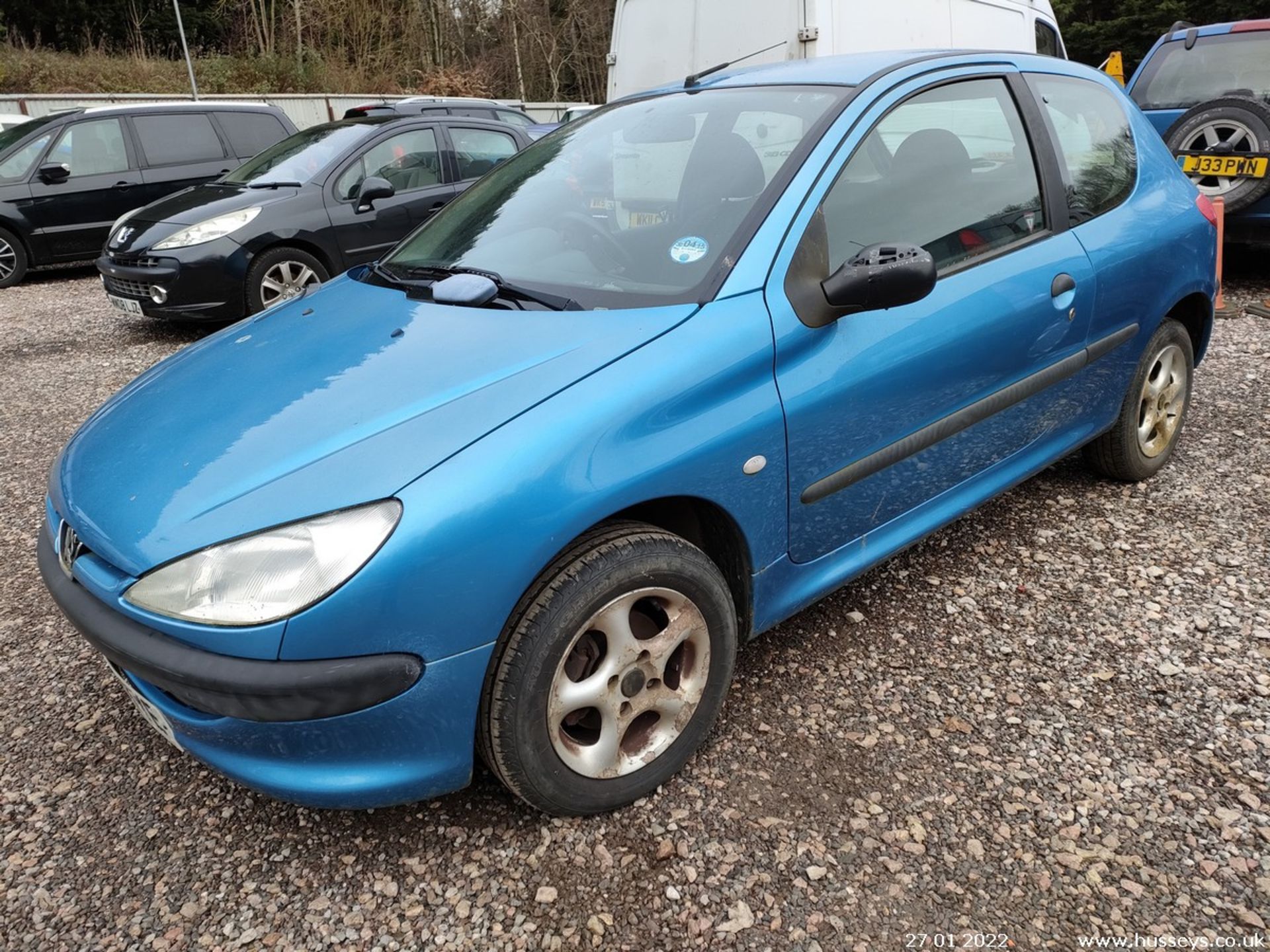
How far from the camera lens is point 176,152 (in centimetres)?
914

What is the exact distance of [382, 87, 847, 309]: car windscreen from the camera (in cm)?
228

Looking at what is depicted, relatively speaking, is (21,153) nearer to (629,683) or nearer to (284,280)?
(284,280)

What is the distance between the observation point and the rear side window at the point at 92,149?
8.74 metres

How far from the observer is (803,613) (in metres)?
2.86

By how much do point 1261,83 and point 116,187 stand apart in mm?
9722

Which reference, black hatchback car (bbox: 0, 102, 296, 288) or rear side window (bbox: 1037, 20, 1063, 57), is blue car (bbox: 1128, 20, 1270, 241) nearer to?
rear side window (bbox: 1037, 20, 1063, 57)

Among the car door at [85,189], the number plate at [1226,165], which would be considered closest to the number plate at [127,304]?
the car door at [85,189]

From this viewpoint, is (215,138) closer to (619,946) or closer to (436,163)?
(436,163)

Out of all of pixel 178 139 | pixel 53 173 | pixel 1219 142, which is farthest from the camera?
pixel 178 139

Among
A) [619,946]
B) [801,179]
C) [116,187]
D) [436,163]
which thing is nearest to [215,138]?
[116,187]

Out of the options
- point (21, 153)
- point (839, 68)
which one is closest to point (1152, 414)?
point (839, 68)

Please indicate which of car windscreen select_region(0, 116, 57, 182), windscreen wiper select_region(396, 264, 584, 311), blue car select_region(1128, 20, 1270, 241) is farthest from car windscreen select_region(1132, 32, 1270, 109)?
car windscreen select_region(0, 116, 57, 182)

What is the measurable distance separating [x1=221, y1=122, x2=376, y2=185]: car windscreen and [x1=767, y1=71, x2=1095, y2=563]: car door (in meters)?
5.25

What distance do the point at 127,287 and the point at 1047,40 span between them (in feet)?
27.6
